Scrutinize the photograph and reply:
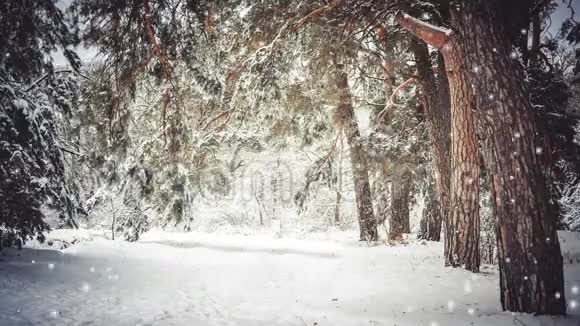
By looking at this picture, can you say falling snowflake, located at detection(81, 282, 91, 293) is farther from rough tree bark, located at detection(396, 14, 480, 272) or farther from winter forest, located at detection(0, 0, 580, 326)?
rough tree bark, located at detection(396, 14, 480, 272)

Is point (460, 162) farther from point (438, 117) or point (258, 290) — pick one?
point (258, 290)

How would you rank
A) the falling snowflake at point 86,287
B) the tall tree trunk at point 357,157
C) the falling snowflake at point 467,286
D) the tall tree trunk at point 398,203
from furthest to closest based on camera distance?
the tall tree trunk at point 398,203, the tall tree trunk at point 357,157, the falling snowflake at point 86,287, the falling snowflake at point 467,286

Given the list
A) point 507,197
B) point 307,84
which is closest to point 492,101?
point 507,197

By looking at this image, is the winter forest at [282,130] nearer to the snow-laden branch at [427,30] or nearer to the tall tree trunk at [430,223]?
the snow-laden branch at [427,30]

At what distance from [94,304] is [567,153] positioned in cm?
1173

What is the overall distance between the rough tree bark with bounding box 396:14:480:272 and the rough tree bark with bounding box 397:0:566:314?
4.80 feet

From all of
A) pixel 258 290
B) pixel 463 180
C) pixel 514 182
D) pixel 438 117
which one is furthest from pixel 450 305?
pixel 438 117

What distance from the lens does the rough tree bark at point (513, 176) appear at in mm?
3678

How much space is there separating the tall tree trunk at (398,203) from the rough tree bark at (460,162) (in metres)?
3.95

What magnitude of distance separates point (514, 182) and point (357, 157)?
20.8 ft

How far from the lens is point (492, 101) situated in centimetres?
398

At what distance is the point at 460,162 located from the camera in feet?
20.0

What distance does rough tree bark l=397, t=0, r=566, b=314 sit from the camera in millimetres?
3678

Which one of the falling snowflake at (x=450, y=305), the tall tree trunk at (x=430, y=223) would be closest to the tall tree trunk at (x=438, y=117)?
the falling snowflake at (x=450, y=305)
